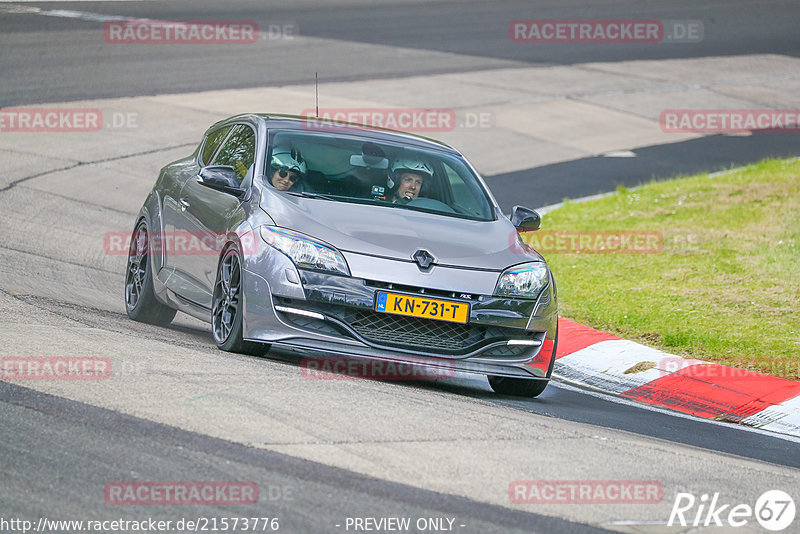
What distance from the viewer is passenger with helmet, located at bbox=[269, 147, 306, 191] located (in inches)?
331

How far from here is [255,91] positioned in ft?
71.4

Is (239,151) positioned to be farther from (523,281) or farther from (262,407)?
(262,407)

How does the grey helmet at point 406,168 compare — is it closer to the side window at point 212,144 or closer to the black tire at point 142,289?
the side window at point 212,144

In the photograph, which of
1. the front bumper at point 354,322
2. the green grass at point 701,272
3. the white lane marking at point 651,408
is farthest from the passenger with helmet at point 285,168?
the green grass at point 701,272

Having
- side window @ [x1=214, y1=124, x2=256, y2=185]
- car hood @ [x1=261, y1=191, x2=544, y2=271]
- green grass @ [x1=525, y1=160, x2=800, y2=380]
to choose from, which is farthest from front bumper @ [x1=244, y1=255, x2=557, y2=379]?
green grass @ [x1=525, y1=160, x2=800, y2=380]

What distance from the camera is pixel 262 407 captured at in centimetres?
623

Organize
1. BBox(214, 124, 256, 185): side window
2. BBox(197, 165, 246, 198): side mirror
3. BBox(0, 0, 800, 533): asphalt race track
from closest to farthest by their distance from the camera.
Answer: BBox(0, 0, 800, 533): asphalt race track < BBox(197, 165, 246, 198): side mirror < BBox(214, 124, 256, 185): side window

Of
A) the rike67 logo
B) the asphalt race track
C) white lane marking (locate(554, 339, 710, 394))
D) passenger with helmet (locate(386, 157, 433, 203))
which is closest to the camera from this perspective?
the asphalt race track

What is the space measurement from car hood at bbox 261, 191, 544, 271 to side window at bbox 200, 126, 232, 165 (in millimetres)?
1673

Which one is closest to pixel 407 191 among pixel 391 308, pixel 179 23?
pixel 391 308

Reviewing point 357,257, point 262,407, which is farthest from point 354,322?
point 262,407

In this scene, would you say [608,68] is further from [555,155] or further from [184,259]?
[184,259]

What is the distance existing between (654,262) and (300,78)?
11.8 metres

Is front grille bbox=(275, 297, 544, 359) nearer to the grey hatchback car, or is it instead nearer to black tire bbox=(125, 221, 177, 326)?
the grey hatchback car
